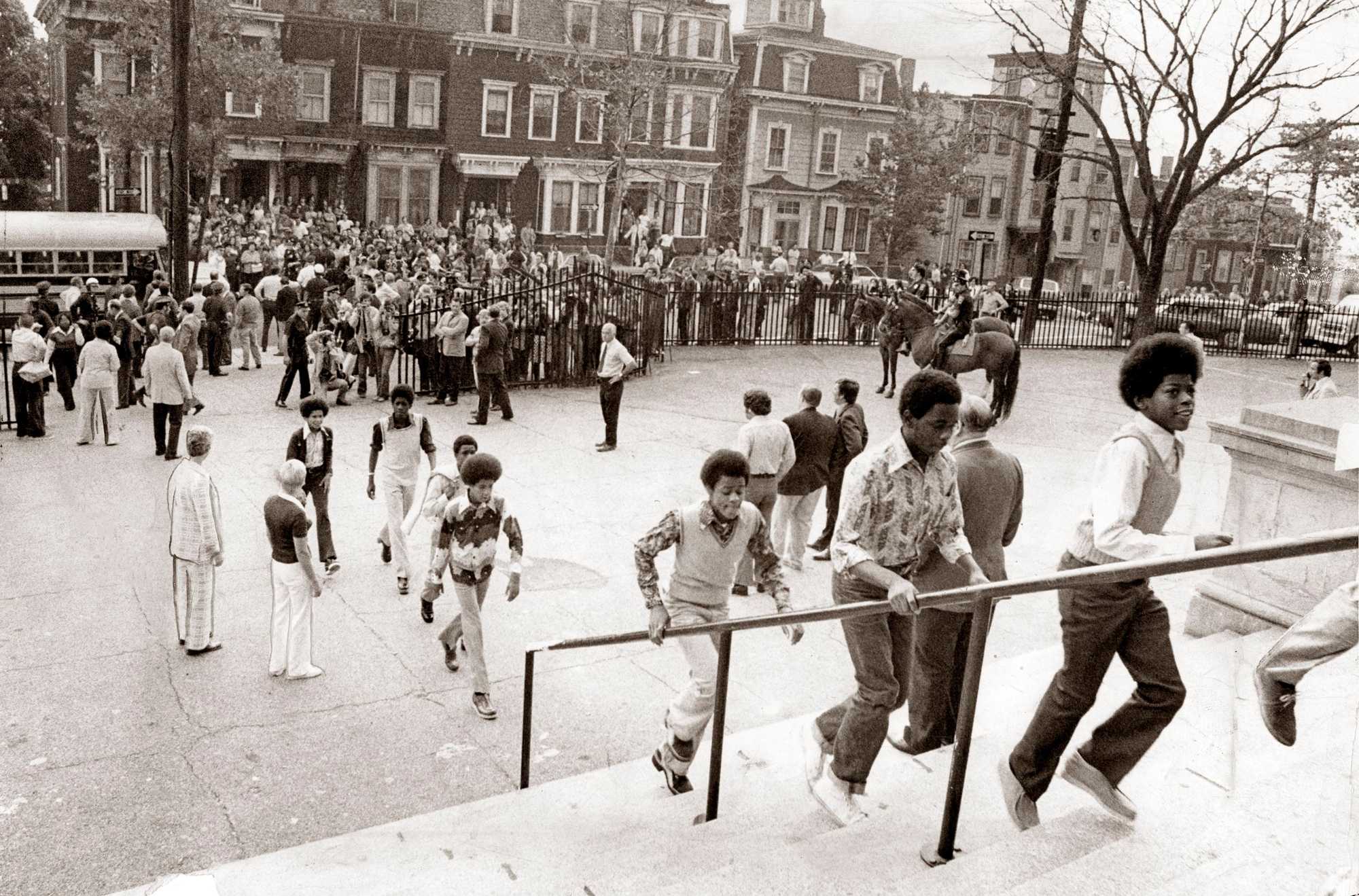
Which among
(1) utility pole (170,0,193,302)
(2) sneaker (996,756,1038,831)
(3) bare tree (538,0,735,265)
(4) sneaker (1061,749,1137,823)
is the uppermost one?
(3) bare tree (538,0,735,265)

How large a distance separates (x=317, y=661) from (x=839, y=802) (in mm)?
4487

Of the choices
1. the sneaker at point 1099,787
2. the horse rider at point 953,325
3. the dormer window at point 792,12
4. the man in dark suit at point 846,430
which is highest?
the dormer window at point 792,12

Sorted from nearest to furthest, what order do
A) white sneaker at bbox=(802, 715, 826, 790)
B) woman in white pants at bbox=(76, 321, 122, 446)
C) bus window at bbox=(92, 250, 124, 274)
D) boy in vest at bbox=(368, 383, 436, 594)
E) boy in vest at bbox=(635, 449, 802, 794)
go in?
white sneaker at bbox=(802, 715, 826, 790) < boy in vest at bbox=(635, 449, 802, 794) < boy in vest at bbox=(368, 383, 436, 594) < woman in white pants at bbox=(76, 321, 122, 446) < bus window at bbox=(92, 250, 124, 274)

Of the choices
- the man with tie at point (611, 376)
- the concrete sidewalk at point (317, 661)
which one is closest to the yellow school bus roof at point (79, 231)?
the concrete sidewalk at point (317, 661)

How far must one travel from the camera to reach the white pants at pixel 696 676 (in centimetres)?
506

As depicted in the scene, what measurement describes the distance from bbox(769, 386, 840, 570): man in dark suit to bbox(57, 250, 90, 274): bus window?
20.4 metres

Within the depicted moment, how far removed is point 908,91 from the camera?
147 ft

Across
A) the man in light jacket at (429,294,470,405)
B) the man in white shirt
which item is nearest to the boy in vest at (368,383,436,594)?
the man in white shirt

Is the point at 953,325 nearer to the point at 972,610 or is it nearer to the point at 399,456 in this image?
the point at 399,456

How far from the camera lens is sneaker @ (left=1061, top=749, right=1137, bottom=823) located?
3.70 metres

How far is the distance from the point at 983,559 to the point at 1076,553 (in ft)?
4.37

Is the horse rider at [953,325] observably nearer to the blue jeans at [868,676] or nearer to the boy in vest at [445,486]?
the boy in vest at [445,486]

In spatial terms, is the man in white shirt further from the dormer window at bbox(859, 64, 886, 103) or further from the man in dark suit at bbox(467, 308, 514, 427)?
the dormer window at bbox(859, 64, 886, 103)

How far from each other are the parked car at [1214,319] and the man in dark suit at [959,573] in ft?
79.4
